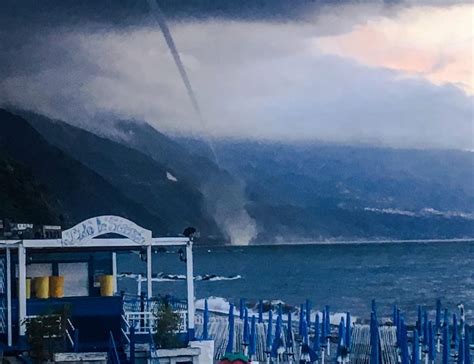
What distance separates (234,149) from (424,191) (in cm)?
345

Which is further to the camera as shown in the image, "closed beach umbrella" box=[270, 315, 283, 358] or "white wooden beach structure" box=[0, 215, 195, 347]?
"closed beach umbrella" box=[270, 315, 283, 358]

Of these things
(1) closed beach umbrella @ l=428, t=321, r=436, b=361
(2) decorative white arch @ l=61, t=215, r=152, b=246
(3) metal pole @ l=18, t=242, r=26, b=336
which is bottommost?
(1) closed beach umbrella @ l=428, t=321, r=436, b=361

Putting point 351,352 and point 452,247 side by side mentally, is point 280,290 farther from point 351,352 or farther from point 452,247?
point 351,352

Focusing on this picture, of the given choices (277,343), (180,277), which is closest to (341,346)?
(277,343)

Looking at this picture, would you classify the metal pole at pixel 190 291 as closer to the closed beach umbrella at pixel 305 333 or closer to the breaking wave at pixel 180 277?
the closed beach umbrella at pixel 305 333

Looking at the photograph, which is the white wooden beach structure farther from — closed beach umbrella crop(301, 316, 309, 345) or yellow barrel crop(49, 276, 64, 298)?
closed beach umbrella crop(301, 316, 309, 345)

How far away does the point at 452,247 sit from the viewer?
75.4ft

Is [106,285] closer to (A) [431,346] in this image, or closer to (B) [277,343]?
(B) [277,343]

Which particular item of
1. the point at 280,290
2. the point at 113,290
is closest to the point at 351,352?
the point at 113,290

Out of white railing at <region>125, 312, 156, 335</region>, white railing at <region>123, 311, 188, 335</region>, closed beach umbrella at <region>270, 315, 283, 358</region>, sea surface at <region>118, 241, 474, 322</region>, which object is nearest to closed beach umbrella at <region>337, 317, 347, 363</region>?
closed beach umbrella at <region>270, 315, 283, 358</region>

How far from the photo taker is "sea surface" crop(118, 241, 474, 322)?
20.1 metres

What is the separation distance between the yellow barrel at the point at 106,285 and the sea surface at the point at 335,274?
8812 mm

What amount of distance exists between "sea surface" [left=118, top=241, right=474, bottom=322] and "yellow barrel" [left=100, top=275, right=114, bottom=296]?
8812mm

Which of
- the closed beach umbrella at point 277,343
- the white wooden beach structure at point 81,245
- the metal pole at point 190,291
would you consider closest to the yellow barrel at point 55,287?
the white wooden beach structure at point 81,245
